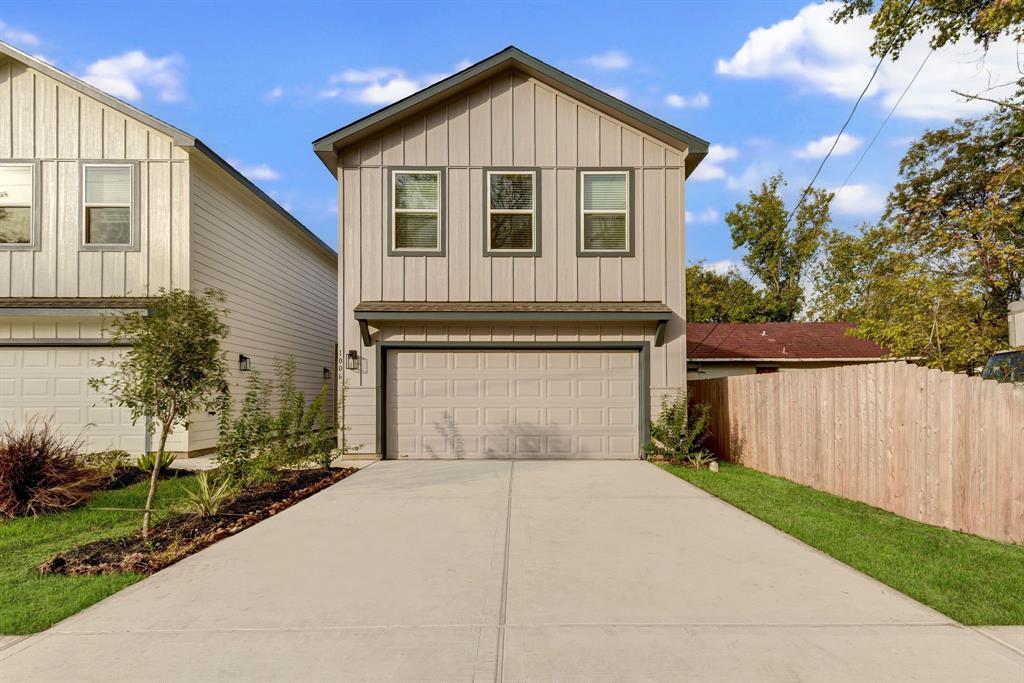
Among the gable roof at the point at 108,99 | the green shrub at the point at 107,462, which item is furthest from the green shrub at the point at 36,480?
the gable roof at the point at 108,99

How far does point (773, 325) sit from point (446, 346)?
16506 millimetres

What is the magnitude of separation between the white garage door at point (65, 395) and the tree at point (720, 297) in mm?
29037

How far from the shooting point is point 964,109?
18312 millimetres

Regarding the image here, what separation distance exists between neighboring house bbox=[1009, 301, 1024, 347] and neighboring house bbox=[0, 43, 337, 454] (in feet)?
45.5

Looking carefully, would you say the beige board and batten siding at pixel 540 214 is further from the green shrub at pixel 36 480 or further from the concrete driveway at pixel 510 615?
the concrete driveway at pixel 510 615

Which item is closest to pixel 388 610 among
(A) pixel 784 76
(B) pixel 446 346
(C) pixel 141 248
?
(B) pixel 446 346

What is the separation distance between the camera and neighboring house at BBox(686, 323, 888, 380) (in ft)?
65.0

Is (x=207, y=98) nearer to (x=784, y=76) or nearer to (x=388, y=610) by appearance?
(x=784, y=76)

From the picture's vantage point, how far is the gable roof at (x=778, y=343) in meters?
20.0

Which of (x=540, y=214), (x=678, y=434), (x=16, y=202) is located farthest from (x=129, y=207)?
(x=678, y=434)

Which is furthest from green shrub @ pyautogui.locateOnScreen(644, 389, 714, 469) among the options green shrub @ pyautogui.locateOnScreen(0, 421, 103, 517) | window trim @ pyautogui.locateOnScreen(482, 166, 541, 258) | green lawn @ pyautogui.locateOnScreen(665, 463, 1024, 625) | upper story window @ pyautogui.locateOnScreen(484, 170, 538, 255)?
green shrub @ pyautogui.locateOnScreen(0, 421, 103, 517)

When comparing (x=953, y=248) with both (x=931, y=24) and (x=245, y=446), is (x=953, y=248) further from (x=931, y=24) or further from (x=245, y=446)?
(x=245, y=446)

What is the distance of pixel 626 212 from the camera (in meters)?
11.6

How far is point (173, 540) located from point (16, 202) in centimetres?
913
